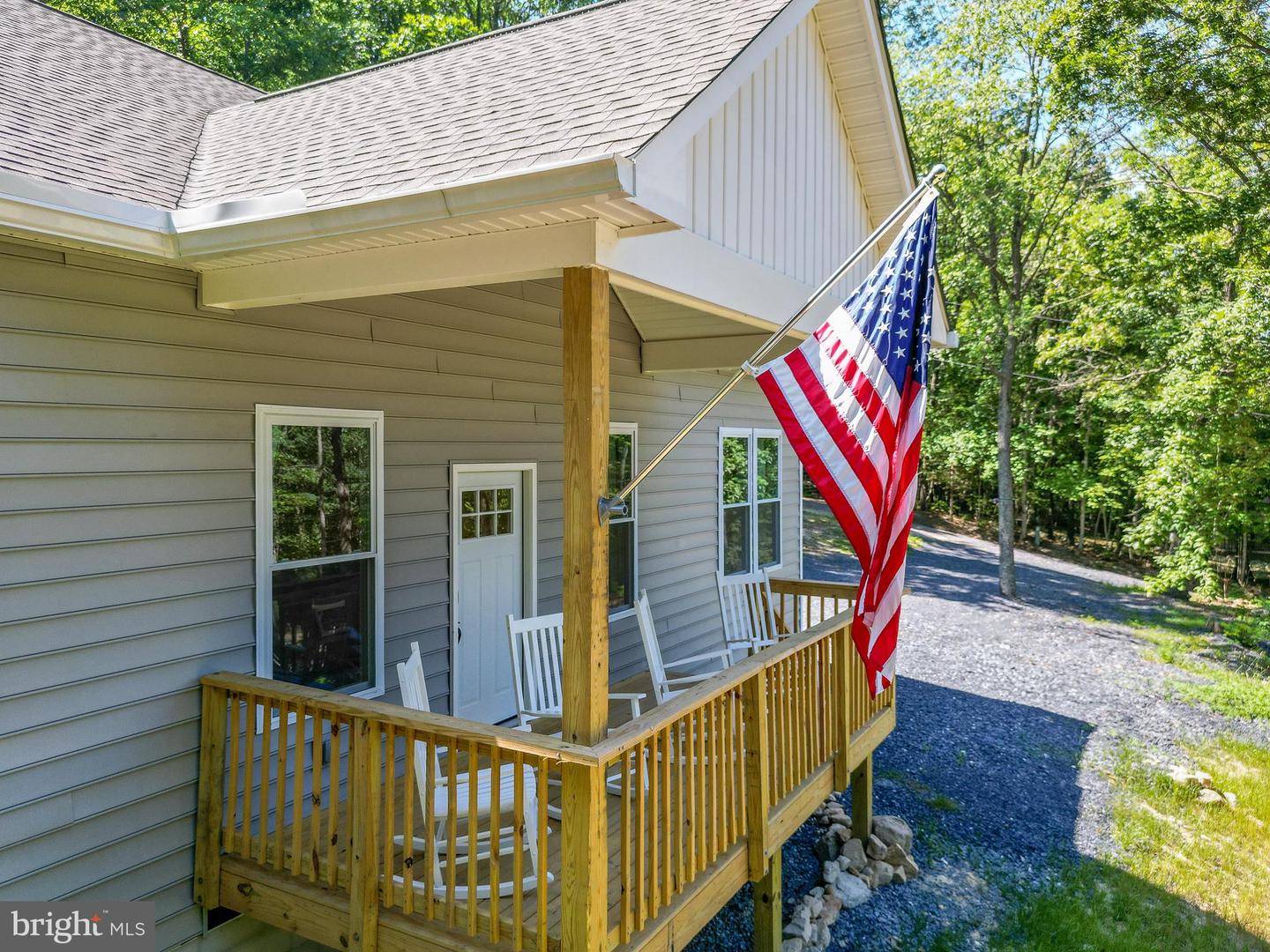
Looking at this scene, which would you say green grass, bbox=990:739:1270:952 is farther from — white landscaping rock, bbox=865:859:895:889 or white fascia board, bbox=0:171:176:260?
white fascia board, bbox=0:171:176:260

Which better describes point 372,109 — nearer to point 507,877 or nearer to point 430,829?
point 430,829

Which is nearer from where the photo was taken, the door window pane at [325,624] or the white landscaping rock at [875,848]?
the door window pane at [325,624]

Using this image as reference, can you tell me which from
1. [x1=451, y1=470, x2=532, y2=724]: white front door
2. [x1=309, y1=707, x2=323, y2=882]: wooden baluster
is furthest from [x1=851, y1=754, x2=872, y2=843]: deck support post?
[x1=309, y1=707, x2=323, y2=882]: wooden baluster

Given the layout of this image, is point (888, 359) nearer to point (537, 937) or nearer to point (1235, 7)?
point (537, 937)

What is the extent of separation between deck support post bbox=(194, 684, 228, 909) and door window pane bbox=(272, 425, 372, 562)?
0.80 metres

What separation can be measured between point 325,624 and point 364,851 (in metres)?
1.46

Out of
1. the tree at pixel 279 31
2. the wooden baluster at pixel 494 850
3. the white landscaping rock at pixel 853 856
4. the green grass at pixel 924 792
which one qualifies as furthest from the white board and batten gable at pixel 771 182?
the tree at pixel 279 31

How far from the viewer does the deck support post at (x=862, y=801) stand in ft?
19.4

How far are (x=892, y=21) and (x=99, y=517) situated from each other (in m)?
22.4

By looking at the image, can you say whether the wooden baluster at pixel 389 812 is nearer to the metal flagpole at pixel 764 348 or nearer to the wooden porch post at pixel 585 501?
the wooden porch post at pixel 585 501

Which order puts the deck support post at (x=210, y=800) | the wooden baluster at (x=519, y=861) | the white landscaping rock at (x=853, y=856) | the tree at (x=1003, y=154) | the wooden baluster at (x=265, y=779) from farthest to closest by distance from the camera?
1. the tree at (x=1003, y=154)
2. the white landscaping rock at (x=853, y=856)
3. the deck support post at (x=210, y=800)
4. the wooden baluster at (x=265, y=779)
5. the wooden baluster at (x=519, y=861)

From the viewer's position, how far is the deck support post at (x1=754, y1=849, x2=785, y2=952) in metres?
4.32

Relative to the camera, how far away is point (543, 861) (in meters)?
2.79

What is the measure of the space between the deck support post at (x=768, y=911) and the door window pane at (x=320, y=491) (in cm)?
295
